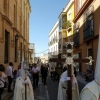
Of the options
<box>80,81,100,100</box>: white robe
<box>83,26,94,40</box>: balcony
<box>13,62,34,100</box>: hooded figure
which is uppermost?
<box>83,26,94,40</box>: balcony

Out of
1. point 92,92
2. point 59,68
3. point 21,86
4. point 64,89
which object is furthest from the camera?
point 59,68

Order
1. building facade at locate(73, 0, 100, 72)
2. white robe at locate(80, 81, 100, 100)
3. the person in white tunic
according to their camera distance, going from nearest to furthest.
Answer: white robe at locate(80, 81, 100, 100) < the person in white tunic < building facade at locate(73, 0, 100, 72)

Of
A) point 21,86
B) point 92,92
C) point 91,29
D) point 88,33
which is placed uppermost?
point 91,29

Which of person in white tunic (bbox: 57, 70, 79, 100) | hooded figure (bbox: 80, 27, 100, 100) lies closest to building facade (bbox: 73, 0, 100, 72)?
person in white tunic (bbox: 57, 70, 79, 100)

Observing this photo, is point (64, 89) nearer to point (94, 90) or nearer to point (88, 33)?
point (94, 90)

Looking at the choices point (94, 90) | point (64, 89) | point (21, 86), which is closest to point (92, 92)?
point (94, 90)

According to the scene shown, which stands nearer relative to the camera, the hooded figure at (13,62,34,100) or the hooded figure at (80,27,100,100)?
the hooded figure at (80,27,100,100)

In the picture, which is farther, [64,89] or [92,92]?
[64,89]

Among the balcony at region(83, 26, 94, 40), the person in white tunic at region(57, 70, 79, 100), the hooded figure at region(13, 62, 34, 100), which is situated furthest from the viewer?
the balcony at region(83, 26, 94, 40)

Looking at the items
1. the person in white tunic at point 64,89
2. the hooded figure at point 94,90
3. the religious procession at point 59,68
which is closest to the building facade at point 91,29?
the religious procession at point 59,68

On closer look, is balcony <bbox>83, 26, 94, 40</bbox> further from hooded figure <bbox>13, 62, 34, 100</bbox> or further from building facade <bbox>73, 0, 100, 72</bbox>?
hooded figure <bbox>13, 62, 34, 100</bbox>

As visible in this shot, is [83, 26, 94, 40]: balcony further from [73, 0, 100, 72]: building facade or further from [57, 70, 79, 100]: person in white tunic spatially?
[57, 70, 79, 100]: person in white tunic

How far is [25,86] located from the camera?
803 centimetres

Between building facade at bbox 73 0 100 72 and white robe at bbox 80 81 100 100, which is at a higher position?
building facade at bbox 73 0 100 72
